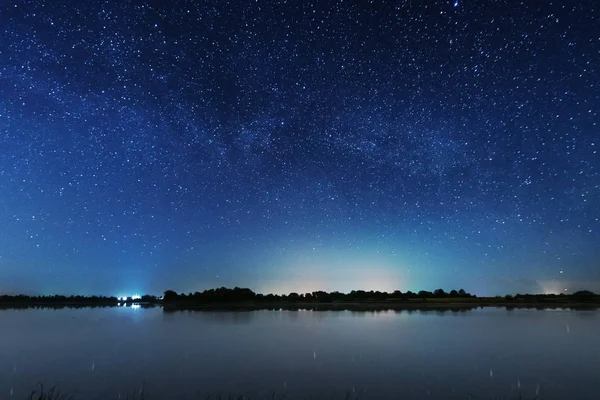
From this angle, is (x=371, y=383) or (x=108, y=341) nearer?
(x=371, y=383)

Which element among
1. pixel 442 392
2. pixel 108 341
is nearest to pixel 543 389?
pixel 442 392

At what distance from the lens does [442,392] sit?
22.1 m

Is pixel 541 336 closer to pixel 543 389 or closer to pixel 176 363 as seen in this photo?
pixel 543 389

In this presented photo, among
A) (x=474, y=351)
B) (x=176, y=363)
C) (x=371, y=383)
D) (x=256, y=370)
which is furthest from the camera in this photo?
(x=474, y=351)

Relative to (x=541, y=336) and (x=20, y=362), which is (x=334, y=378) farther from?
(x=541, y=336)

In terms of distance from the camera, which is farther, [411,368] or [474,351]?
[474,351]

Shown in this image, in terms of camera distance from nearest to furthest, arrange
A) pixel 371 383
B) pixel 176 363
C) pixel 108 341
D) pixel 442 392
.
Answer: pixel 442 392 → pixel 371 383 → pixel 176 363 → pixel 108 341

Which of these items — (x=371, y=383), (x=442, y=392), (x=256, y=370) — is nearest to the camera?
(x=442, y=392)

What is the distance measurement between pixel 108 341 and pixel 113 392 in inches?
1150

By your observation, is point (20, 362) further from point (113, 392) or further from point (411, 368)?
point (411, 368)

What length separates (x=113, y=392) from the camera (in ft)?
73.5

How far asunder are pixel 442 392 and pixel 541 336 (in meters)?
35.9

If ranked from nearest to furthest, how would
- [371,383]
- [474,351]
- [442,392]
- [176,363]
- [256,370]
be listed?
[442,392] < [371,383] < [256,370] < [176,363] < [474,351]

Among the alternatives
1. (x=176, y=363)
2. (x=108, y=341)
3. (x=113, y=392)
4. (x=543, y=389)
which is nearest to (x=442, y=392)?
(x=543, y=389)
